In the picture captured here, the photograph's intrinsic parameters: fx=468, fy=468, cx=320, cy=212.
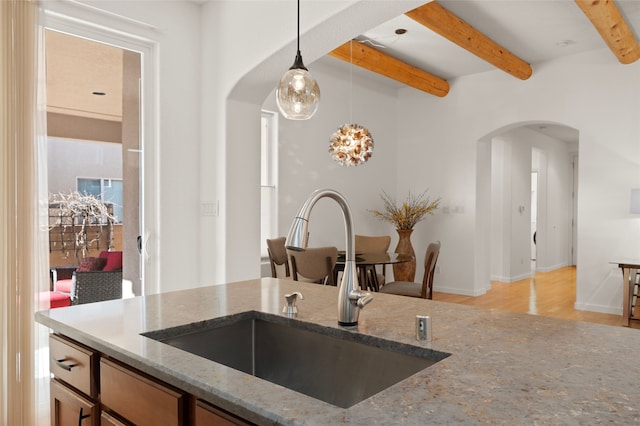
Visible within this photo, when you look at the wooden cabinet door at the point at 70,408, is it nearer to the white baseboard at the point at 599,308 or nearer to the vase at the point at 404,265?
the vase at the point at 404,265

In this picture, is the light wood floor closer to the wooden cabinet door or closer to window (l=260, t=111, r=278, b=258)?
window (l=260, t=111, r=278, b=258)

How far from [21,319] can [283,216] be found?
3150mm

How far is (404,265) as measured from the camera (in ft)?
21.3

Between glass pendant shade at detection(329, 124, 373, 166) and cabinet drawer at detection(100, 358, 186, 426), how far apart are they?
172 inches

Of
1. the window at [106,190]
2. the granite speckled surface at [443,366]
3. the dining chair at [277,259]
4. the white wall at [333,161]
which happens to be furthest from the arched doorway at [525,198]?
the granite speckled surface at [443,366]

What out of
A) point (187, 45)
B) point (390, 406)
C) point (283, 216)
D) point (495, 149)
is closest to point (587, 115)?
point (495, 149)

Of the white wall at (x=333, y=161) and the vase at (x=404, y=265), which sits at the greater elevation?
the white wall at (x=333, y=161)

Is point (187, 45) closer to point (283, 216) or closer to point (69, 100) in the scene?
point (69, 100)

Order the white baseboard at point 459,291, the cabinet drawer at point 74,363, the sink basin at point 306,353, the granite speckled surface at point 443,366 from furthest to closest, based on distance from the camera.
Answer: the white baseboard at point 459,291 < the cabinet drawer at point 74,363 < the sink basin at point 306,353 < the granite speckled surface at point 443,366

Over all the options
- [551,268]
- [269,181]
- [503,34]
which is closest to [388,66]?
[503,34]

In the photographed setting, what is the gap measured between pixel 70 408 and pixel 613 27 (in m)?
5.13

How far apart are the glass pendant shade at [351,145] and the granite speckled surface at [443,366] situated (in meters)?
3.78

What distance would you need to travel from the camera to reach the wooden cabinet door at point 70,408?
4.73 ft

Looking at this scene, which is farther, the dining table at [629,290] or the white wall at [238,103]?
the dining table at [629,290]
